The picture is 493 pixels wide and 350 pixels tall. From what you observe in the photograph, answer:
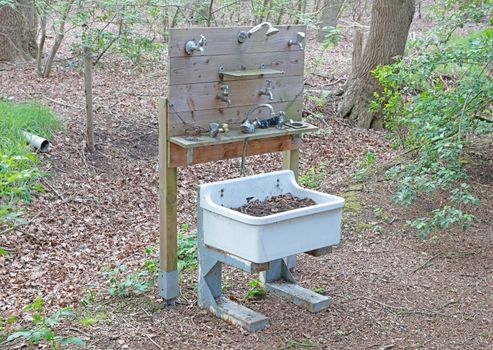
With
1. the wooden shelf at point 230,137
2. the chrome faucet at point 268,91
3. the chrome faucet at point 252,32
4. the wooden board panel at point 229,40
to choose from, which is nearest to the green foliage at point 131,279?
the wooden shelf at point 230,137

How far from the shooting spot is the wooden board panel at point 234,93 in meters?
4.11

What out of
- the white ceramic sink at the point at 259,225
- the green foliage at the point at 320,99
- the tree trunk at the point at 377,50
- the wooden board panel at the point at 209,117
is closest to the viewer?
the white ceramic sink at the point at 259,225

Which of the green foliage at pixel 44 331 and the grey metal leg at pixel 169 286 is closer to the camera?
the green foliage at pixel 44 331

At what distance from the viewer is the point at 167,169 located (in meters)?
4.15

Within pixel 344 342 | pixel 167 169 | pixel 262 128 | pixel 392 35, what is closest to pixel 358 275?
pixel 344 342

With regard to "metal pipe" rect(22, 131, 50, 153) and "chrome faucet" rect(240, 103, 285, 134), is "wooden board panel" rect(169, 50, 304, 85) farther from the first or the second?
"metal pipe" rect(22, 131, 50, 153)

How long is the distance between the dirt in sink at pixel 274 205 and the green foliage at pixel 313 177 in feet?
9.54

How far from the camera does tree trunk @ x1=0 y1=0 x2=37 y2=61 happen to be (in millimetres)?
10906

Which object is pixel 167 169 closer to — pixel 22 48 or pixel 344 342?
pixel 344 342

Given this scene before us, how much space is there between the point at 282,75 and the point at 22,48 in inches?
305

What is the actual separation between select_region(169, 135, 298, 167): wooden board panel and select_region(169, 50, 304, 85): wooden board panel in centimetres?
40

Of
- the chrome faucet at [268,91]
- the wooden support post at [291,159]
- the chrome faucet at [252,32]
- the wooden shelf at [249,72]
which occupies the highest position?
the chrome faucet at [252,32]

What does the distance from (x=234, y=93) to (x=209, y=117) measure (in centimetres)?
23

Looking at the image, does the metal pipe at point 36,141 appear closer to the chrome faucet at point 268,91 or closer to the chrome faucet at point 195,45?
the chrome faucet at point 268,91
